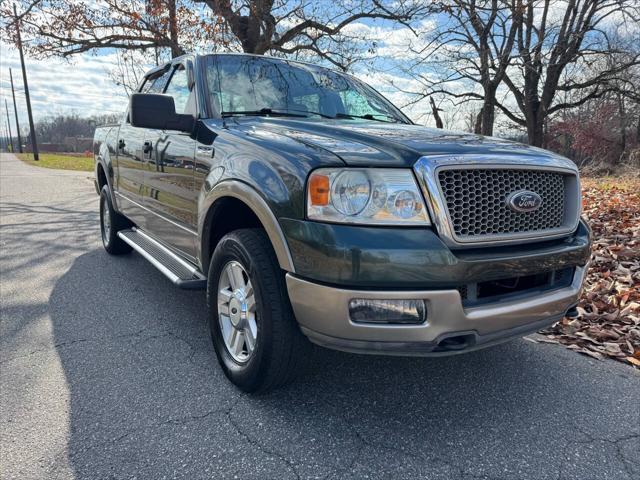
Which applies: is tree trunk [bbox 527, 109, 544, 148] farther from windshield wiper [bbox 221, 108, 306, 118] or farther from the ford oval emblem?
the ford oval emblem

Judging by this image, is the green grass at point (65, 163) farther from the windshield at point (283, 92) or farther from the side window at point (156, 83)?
the windshield at point (283, 92)

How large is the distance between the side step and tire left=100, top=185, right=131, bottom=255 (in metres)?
0.80

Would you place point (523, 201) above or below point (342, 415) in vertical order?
above

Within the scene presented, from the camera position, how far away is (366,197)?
1.94 meters

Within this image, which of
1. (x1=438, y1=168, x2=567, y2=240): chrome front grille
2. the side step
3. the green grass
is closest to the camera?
(x1=438, y1=168, x2=567, y2=240): chrome front grille

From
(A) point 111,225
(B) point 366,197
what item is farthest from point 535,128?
(B) point 366,197

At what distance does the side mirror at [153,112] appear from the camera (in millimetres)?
2756

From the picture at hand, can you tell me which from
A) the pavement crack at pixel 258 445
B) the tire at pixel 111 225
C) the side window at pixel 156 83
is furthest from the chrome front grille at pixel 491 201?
the tire at pixel 111 225

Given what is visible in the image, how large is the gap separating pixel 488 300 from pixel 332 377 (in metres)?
1.07

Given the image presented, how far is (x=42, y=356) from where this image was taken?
9.43 ft

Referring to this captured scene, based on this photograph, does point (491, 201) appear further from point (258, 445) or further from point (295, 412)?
point (258, 445)

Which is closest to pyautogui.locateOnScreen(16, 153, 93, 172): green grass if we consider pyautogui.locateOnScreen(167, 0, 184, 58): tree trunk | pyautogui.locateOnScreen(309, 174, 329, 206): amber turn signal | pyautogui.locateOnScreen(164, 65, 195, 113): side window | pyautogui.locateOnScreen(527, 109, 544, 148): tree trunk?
pyautogui.locateOnScreen(167, 0, 184, 58): tree trunk

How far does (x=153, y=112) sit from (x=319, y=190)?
1.42 meters

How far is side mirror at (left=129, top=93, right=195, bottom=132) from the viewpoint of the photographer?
2756mm
